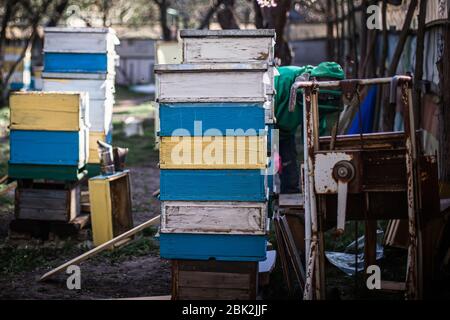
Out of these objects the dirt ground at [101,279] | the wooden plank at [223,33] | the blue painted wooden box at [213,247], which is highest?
the wooden plank at [223,33]

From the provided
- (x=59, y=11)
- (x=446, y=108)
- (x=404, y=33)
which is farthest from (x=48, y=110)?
(x=59, y=11)

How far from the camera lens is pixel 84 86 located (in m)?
8.34

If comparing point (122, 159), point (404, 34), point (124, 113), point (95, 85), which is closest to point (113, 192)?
point (122, 159)

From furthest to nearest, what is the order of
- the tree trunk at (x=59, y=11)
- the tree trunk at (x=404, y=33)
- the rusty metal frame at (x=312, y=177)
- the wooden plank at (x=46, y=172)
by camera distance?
the tree trunk at (x=59, y=11) < the tree trunk at (x=404, y=33) < the wooden plank at (x=46, y=172) < the rusty metal frame at (x=312, y=177)

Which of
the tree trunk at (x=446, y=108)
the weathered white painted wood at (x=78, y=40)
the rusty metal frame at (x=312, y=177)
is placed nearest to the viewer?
the rusty metal frame at (x=312, y=177)

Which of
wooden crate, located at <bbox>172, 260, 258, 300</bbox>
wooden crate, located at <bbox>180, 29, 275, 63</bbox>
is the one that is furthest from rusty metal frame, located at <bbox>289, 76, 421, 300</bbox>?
wooden crate, located at <bbox>180, 29, 275, 63</bbox>

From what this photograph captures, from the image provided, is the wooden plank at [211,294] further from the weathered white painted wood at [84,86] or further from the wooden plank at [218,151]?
the weathered white painted wood at [84,86]

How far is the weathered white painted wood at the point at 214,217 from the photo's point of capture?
15.5ft

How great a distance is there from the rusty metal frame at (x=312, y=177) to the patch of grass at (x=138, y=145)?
25.5 ft

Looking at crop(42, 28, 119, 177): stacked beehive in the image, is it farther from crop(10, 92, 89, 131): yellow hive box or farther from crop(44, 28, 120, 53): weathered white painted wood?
crop(10, 92, 89, 131): yellow hive box

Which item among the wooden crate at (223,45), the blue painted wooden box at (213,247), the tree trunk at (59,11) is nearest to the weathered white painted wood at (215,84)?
the wooden crate at (223,45)

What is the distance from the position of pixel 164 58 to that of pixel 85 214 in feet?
20.7

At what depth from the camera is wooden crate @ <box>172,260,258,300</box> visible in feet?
15.9
